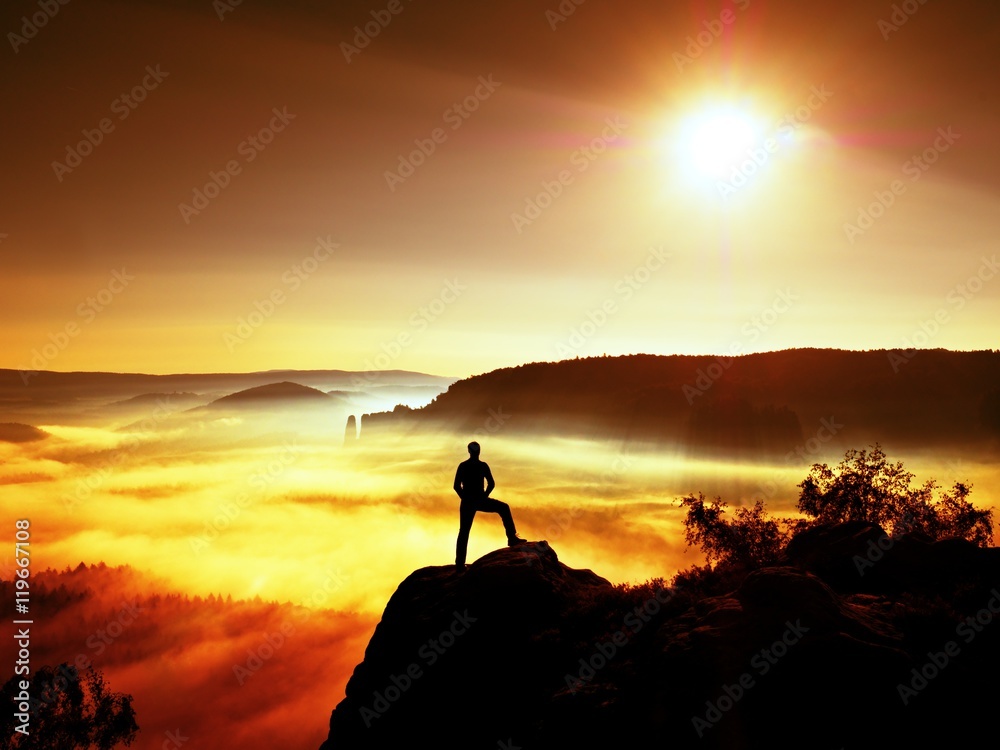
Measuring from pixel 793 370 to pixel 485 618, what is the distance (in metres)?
185

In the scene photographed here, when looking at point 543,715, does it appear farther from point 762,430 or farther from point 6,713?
point 762,430

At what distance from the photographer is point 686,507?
3241cm

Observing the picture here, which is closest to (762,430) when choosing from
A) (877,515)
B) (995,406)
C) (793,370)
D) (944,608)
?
(793,370)

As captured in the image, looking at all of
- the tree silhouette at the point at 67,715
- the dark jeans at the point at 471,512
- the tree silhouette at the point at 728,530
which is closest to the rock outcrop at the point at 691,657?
the dark jeans at the point at 471,512
